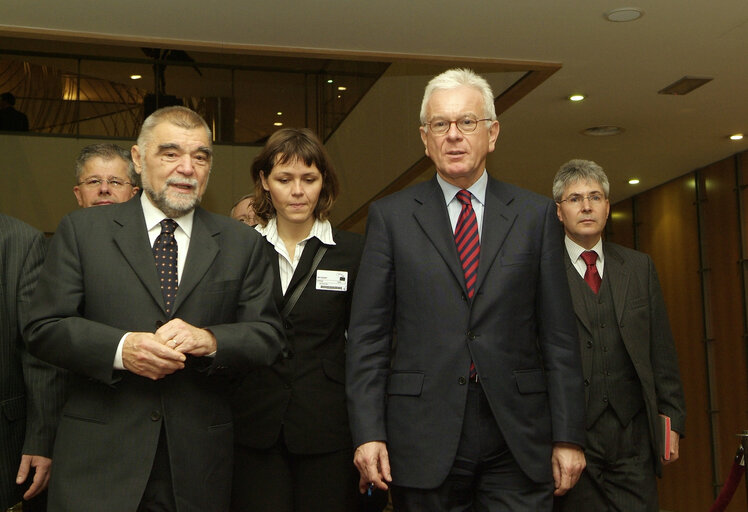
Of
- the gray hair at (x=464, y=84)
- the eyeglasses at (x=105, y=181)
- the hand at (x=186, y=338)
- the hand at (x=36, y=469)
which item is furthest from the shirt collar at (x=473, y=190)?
the eyeglasses at (x=105, y=181)

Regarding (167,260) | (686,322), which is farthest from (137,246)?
(686,322)

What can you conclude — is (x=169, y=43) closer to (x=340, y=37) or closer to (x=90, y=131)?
(x=90, y=131)

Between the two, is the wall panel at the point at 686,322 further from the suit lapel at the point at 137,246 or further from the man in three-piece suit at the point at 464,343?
the suit lapel at the point at 137,246

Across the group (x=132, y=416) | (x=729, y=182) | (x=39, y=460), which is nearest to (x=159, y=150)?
(x=132, y=416)

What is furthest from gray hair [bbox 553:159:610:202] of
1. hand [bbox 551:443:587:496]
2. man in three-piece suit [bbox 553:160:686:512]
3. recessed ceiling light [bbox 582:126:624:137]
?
recessed ceiling light [bbox 582:126:624:137]

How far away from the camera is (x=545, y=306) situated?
9.21 feet

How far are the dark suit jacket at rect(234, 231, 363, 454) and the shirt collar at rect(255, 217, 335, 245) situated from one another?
125mm

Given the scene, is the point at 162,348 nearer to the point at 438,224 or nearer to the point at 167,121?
the point at 167,121

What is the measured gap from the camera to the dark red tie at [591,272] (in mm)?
4008

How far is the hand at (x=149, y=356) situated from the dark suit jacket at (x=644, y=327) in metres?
2.06

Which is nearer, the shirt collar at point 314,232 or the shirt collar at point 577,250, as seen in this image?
the shirt collar at point 314,232

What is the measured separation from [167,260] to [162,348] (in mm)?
398

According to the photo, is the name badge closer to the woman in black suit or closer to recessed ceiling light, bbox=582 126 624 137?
the woman in black suit

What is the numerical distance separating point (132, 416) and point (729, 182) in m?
8.35
